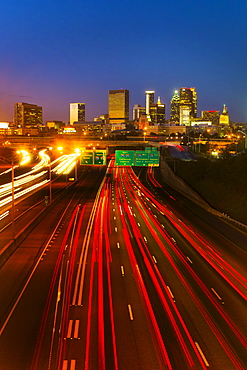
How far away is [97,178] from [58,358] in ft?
257

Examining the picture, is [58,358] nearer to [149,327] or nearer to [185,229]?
[149,327]

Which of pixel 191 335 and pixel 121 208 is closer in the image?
pixel 191 335

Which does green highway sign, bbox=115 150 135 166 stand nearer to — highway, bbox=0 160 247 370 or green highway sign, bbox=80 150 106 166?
green highway sign, bbox=80 150 106 166

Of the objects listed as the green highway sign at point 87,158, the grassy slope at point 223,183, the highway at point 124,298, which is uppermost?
the green highway sign at point 87,158

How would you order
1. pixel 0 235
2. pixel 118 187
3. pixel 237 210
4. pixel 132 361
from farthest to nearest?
pixel 118 187 → pixel 237 210 → pixel 0 235 → pixel 132 361

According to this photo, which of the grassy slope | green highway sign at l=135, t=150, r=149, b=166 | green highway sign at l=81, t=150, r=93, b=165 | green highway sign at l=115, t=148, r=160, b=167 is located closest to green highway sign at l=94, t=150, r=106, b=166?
green highway sign at l=81, t=150, r=93, b=165

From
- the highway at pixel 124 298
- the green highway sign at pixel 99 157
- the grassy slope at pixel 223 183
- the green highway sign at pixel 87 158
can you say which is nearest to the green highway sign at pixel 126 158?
the green highway sign at pixel 99 157

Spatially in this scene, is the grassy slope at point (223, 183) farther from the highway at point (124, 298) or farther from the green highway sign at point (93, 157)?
the green highway sign at point (93, 157)

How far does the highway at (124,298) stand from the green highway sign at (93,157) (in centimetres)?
3602

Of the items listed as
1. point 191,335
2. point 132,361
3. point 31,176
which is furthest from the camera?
point 31,176

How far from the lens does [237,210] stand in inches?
1903

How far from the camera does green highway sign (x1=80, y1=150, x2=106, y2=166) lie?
74.2 m

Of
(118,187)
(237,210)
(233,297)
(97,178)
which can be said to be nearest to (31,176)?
(97,178)

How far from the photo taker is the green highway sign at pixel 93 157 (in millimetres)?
74250
